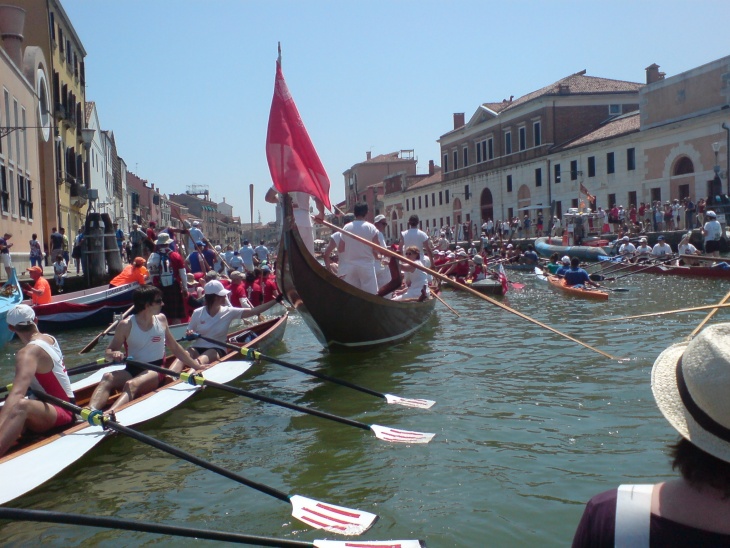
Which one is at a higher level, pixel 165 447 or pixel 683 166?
pixel 683 166

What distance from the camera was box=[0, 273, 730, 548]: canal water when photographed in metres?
4.60

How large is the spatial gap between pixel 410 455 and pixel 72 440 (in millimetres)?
2504

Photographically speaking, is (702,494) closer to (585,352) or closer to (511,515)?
(511,515)

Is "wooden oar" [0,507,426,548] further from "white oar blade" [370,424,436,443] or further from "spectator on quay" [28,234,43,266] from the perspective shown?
"spectator on quay" [28,234,43,266]

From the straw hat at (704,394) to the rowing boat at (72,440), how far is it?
397 cm

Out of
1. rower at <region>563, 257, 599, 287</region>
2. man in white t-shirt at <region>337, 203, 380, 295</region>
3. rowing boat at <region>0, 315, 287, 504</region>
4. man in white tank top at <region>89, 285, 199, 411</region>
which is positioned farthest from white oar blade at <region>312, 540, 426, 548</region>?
rower at <region>563, 257, 599, 287</region>

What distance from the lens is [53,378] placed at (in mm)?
5422

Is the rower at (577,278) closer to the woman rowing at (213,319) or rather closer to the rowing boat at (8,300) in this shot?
the woman rowing at (213,319)

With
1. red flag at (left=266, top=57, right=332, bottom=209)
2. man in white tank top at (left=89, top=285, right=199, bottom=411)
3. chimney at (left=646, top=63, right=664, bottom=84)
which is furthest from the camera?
chimney at (left=646, top=63, right=664, bottom=84)

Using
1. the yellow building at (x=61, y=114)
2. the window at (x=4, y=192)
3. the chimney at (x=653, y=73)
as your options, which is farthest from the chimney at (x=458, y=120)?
the window at (x=4, y=192)

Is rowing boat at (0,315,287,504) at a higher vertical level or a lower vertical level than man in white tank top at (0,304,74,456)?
lower

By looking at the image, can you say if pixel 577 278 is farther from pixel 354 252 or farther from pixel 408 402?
pixel 408 402

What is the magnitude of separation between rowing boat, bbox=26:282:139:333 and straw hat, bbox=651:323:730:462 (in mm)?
12862

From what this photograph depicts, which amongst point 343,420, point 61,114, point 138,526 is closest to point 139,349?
point 343,420
